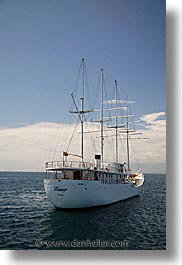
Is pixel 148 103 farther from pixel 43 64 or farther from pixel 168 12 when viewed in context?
pixel 43 64

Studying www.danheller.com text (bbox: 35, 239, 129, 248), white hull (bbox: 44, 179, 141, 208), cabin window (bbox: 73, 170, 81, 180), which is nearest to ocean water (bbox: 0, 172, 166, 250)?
www.danheller.com text (bbox: 35, 239, 129, 248)

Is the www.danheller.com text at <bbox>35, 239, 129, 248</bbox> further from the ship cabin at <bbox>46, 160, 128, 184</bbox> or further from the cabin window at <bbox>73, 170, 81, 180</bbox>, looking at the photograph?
the cabin window at <bbox>73, 170, 81, 180</bbox>

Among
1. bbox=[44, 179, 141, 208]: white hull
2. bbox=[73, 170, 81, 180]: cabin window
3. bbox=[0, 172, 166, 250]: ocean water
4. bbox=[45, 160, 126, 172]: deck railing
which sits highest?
bbox=[45, 160, 126, 172]: deck railing

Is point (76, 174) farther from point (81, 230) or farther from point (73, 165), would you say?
point (81, 230)

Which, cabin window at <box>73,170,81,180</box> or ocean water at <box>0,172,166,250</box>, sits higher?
cabin window at <box>73,170,81,180</box>

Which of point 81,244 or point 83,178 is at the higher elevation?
point 83,178

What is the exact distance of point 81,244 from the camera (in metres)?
5.52

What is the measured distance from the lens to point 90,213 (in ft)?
31.4

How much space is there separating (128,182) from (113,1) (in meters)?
9.99

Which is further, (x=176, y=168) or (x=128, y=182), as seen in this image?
(x=128, y=182)

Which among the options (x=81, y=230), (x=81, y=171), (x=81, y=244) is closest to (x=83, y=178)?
(x=81, y=171)

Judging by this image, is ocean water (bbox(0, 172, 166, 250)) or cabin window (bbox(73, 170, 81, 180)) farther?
cabin window (bbox(73, 170, 81, 180))

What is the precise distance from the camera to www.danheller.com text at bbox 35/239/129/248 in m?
5.44

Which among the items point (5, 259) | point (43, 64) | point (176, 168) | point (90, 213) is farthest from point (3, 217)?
point (176, 168)
